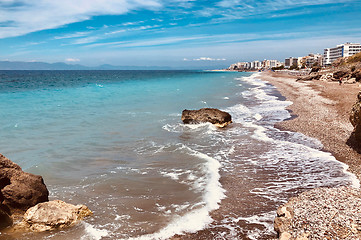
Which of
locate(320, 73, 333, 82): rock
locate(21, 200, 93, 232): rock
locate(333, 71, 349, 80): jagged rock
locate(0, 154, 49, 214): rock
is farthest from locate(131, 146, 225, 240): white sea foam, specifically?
locate(320, 73, 333, 82): rock

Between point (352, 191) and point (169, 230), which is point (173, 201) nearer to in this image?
point (169, 230)

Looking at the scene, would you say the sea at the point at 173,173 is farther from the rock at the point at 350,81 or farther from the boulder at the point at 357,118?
the rock at the point at 350,81

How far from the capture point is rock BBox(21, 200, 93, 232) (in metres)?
6.19

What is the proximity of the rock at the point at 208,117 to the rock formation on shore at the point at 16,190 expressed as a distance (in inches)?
476

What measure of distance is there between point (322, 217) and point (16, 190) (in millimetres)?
6816

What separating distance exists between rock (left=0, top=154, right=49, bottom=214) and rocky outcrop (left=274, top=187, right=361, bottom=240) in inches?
226

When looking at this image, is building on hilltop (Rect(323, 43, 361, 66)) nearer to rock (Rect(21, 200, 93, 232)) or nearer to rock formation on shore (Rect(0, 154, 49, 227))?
rock (Rect(21, 200, 93, 232))

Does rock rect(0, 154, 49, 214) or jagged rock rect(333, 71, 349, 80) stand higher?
jagged rock rect(333, 71, 349, 80)

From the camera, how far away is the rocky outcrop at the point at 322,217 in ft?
15.9

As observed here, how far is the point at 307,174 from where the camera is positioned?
9281 mm

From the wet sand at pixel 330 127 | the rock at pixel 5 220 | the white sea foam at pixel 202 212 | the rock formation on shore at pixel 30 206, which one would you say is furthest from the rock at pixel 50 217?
the wet sand at pixel 330 127

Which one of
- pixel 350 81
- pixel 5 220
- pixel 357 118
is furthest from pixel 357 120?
pixel 350 81

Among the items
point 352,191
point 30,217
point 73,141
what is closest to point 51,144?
point 73,141

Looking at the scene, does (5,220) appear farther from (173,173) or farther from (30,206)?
(173,173)
